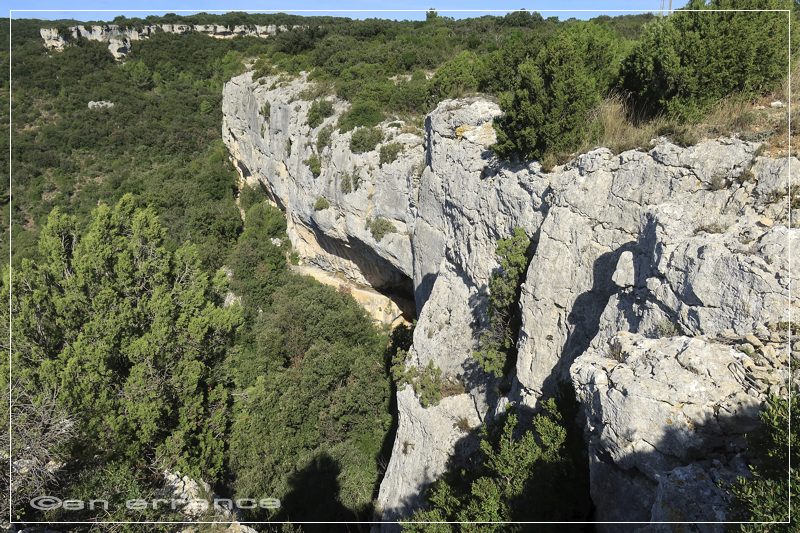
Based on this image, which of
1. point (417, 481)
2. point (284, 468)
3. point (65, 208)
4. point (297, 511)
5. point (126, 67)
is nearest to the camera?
point (417, 481)

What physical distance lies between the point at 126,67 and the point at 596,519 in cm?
7271

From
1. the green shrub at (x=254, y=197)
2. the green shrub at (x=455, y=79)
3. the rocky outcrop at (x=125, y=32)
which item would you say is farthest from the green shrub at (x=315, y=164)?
the rocky outcrop at (x=125, y=32)

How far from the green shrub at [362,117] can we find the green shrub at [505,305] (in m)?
12.5

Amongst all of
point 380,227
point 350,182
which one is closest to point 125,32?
point 350,182

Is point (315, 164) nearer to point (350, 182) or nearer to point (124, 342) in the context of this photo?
point (350, 182)

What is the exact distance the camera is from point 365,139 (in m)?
19.6

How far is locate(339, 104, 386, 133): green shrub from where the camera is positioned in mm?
20366

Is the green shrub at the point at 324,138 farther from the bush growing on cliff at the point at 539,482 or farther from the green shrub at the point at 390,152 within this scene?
the bush growing on cliff at the point at 539,482

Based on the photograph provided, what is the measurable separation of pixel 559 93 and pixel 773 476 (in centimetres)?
799

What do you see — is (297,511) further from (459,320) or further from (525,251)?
(525,251)

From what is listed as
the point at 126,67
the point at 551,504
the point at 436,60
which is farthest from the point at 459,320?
the point at 126,67

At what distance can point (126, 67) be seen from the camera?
5700 cm

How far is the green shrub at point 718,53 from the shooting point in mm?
7613

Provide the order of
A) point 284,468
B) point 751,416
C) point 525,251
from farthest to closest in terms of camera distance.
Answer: point 284,468, point 525,251, point 751,416
